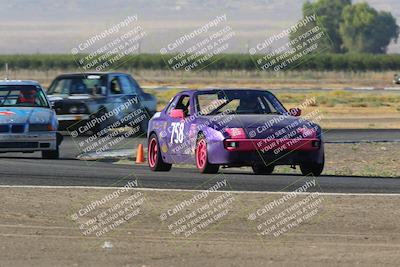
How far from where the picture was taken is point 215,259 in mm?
10359

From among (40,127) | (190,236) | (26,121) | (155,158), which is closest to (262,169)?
(155,158)

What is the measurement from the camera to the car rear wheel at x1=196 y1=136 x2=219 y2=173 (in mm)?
17609

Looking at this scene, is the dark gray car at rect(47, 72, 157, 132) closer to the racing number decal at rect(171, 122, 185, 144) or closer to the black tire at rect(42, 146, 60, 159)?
the black tire at rect(42, 146, 60, 159)

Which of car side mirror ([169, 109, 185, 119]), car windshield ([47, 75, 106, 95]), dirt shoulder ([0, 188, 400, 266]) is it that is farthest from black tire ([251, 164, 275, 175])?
car windshield ([47, 75, 106, 95])

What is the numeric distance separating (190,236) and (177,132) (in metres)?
6.77

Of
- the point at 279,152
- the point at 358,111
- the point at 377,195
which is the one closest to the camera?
the point at 377,195

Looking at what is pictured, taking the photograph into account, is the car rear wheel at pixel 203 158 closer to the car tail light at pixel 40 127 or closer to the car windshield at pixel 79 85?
the car tail light at pixel 40 127

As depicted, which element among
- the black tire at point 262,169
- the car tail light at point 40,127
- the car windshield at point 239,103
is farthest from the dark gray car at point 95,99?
the car windshield at point 239,103

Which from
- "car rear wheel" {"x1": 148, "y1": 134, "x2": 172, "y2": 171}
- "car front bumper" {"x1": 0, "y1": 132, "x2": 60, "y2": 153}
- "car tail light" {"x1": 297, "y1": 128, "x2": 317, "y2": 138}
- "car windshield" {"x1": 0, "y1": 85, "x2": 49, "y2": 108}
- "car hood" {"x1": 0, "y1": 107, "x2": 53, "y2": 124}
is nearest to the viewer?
"car tail light" {"x1": 297, "y1": 128, "x2": 317, "y2": 138}

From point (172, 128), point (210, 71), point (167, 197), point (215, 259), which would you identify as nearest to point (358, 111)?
point (172, 128)

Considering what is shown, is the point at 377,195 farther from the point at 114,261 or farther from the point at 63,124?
the point at 63,124

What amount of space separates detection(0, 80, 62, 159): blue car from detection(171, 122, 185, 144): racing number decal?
414 cm

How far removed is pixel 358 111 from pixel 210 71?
8190 centimetres

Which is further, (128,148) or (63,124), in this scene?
(63,124)
